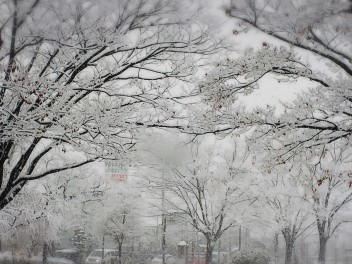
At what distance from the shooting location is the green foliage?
20.0 metres

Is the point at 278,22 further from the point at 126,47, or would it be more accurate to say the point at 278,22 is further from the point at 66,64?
the point at 66,64

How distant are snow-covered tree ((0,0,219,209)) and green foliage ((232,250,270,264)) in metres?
14.5

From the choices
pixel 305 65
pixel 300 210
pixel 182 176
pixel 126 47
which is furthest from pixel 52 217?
pixel 300 210

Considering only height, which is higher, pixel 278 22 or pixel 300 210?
pixel 278 22

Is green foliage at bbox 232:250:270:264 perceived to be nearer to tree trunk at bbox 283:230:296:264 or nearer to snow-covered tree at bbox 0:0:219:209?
tree trunk at bbox 283:230:296:264

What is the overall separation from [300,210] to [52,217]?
42.0 feet

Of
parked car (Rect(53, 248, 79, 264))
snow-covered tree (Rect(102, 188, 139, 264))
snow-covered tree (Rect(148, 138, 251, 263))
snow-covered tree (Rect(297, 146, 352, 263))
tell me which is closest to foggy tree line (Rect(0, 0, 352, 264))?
snow-covered tree (Rect(148, 138, 251, 263))

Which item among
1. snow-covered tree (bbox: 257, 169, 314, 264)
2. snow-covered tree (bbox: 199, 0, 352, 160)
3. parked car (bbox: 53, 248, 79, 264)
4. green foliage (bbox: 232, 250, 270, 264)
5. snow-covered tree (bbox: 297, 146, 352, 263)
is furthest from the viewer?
parked car (bbox: 53, 248, 79, 264)

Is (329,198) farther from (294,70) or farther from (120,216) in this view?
(120,216)

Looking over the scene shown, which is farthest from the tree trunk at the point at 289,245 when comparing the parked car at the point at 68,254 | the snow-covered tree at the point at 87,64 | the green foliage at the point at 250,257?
the parked car at the point at 68,254

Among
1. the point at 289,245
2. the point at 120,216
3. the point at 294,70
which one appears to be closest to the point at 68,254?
the point at 120,216

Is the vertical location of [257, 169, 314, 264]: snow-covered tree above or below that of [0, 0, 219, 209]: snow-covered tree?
below

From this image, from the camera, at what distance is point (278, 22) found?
235 inches

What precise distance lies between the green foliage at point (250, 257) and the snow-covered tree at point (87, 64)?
14459 millimetres
